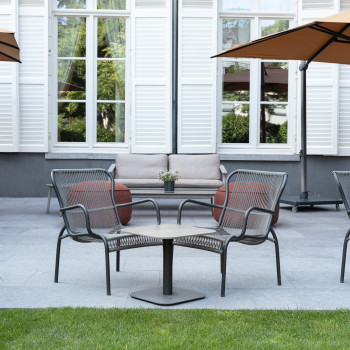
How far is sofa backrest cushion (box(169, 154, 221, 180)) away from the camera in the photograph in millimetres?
9172

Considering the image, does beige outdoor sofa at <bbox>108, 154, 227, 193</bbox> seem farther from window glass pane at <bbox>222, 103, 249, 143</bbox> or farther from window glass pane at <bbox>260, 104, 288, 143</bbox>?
window glass pane at <bbox>260, 104, 288, 143</bbox>

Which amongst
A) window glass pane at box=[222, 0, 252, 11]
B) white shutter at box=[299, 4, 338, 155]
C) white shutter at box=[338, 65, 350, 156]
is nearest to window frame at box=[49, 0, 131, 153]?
window glass pane at box=[222, 0, 252, 11]

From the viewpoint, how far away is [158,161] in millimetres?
9367

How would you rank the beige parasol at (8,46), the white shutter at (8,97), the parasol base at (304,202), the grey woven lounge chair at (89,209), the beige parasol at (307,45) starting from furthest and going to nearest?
the white shutter at (8,97) → the parasol base at (304,202) → the beige parasol at (8,46) → the beige parasol at (307,45) → the grey woven lounge chair at (89,209)

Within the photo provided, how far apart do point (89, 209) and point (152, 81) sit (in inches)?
236

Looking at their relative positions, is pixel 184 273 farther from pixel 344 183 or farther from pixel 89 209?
pixel 344 183

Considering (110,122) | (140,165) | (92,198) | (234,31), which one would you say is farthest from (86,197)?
(234,31)

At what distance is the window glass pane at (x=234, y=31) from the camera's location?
10734 millimetres

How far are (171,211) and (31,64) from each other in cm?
366

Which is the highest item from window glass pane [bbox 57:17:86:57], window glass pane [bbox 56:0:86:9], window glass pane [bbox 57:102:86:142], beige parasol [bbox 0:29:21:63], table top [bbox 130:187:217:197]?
window glass pane [bbox 56:0:86:9]

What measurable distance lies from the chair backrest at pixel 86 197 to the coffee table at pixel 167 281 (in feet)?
2.00

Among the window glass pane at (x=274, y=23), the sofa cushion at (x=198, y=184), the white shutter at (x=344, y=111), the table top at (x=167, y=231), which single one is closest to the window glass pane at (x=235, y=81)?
the window glass pane at (x=274, y=23)

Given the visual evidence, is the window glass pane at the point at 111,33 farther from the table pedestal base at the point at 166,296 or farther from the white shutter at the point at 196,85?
the table pedestal base at the point at 166,296

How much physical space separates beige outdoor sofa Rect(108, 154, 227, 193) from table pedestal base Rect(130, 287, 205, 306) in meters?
4.95
